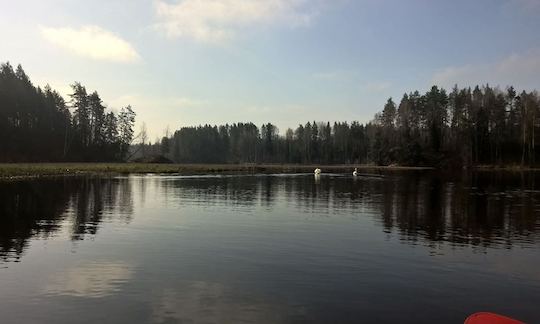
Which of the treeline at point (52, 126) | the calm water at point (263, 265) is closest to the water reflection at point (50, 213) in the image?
the calm water at point (263, 265)

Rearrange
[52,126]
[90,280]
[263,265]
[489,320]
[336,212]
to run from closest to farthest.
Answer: [489,320] → [90,280] → [263,265] → [336,212] → [52,126]

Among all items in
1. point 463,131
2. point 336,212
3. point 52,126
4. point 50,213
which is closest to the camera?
point 50,213

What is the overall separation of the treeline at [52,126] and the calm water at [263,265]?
93596 millimetres

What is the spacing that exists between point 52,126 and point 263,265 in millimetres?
134028

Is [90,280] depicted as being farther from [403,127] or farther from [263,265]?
[403,127]

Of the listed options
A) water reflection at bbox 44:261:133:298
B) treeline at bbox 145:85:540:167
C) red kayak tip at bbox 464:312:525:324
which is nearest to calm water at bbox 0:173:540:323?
water reflection at bbox 44:261:133:298

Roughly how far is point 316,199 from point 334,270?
28.6 meters

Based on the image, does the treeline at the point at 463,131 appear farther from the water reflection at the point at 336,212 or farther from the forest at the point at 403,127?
the water reflection at the point at 336,212

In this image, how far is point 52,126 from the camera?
442 ft

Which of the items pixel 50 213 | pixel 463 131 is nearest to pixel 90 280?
pixel 50 213

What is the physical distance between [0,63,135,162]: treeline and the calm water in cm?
9360

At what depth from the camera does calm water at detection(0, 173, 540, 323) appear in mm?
12633

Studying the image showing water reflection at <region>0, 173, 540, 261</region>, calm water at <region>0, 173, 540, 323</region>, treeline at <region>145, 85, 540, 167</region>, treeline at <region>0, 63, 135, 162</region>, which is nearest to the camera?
calm water at <region>0, 173, 540, 323</region>

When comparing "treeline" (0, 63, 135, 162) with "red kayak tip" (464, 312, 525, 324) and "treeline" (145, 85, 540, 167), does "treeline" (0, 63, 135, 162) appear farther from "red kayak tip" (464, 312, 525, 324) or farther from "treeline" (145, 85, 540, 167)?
"red kayak tip" (464, 312, 525, 324)
